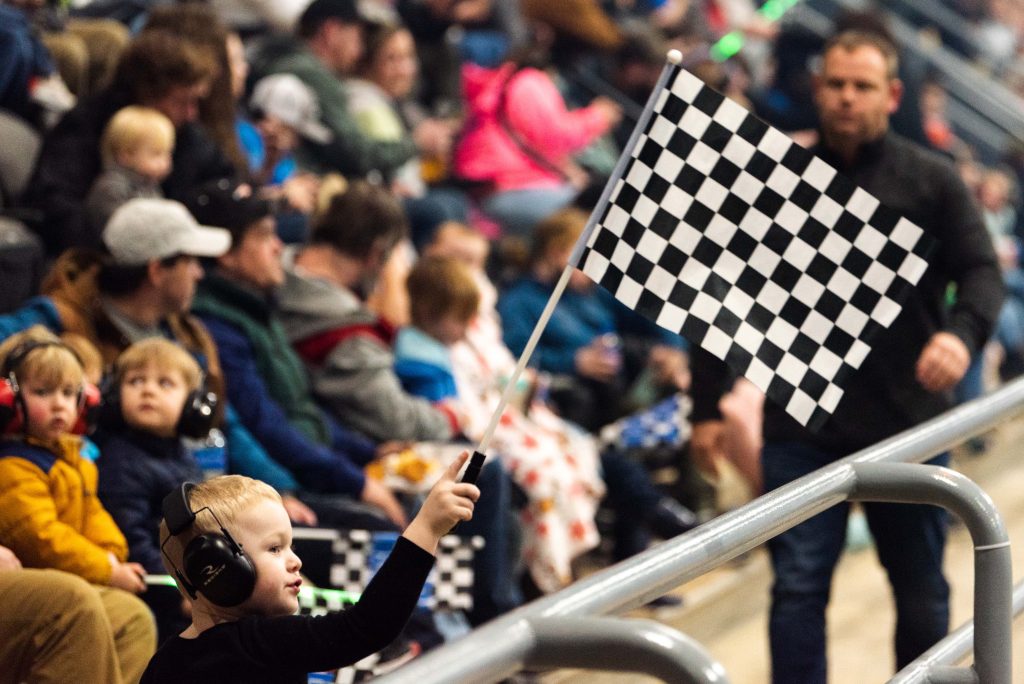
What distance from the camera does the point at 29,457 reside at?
10.1 feet

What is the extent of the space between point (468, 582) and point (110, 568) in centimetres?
106

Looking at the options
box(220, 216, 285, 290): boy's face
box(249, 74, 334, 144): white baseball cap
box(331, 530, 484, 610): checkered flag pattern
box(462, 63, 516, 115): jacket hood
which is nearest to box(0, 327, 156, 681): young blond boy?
box(331, 530, 484, 610): checkered flag pattern

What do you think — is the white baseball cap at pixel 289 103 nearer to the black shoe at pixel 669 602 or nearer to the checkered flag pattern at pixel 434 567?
the black shoe at pixel 669 602

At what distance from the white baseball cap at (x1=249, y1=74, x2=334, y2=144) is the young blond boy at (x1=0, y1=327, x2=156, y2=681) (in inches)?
107

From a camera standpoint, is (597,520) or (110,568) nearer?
(110,568)

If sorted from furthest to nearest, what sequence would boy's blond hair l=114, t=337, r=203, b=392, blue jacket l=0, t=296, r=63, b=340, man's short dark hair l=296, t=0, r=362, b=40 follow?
man's short dark hair l=296, t=0, r=362, b=40 < blue jacket l=0, t=296, r=63, b=340 < boy's blond hair l=114, t=337, r=203, b=392

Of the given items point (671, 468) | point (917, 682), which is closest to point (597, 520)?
point (671, 468)

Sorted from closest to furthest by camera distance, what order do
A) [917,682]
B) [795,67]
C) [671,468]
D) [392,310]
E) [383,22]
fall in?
[917,682] → [392,310] → [671,468] → [383,22] → [795,67]

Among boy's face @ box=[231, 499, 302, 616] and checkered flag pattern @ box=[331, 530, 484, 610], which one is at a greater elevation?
boy's face @ box=[231, 499, 302, 616]

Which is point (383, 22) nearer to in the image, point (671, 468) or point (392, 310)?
point (392, 310)

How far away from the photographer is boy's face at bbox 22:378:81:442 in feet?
10.1

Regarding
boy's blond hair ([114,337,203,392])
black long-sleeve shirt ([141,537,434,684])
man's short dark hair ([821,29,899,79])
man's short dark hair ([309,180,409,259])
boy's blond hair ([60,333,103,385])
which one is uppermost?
man's short dark hair ([821,29,899,79])

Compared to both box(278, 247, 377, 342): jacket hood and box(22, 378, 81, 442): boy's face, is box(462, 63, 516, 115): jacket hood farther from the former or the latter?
box(22, 378, 81, 442): boy's face

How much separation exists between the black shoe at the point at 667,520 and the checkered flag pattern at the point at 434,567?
5.19 ft
